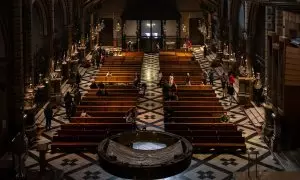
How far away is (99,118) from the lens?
24.3 m

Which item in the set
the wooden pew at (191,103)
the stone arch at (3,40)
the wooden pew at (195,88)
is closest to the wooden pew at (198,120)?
the wooden pew at (191,103)

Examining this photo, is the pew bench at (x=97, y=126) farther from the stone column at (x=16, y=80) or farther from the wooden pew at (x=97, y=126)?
the stone column at (x=16, y=80)

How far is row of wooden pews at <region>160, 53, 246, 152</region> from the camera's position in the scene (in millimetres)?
22233

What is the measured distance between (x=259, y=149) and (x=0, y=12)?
1344cm

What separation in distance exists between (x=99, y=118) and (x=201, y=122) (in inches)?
204

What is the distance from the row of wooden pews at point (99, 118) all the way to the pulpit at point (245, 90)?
6.57 metres

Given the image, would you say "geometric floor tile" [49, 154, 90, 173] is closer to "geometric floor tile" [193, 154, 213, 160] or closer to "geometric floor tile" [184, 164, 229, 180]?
"geometric floor tile" [184, 164, 229, 180]

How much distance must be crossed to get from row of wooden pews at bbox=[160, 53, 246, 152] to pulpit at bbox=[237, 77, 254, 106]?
6.67 feet

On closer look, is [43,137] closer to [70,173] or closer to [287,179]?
[70,173]

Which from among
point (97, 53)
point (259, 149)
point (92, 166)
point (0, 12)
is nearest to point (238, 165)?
point (259, 149)

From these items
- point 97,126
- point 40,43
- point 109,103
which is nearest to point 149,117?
point 109,103

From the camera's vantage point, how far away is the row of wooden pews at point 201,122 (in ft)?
72.9

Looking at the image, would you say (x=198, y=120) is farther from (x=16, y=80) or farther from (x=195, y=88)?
(x=16, y=80)

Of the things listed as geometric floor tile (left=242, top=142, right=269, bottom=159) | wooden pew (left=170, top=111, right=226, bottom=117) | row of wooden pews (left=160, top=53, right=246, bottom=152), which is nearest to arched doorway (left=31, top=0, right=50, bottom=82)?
row of wooden pews (left=160, top=53, right=246, bottom=152)
